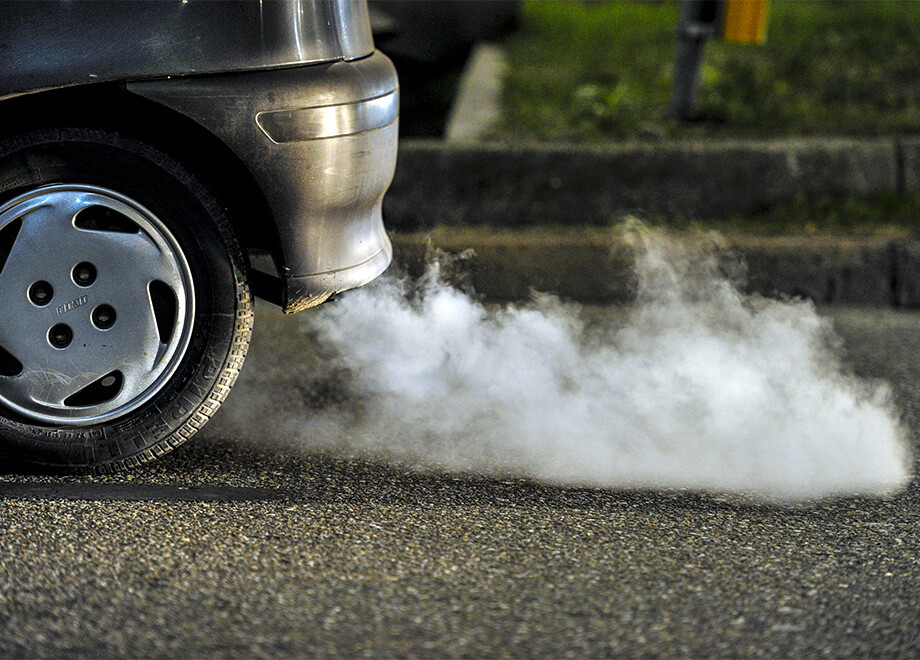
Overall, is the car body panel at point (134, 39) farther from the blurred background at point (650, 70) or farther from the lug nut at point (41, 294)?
the blurred background at point (650, 70)

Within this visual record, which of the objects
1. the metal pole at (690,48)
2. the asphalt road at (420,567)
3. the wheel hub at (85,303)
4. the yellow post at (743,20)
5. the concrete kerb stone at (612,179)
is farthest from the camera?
the metal pole at (690,48)

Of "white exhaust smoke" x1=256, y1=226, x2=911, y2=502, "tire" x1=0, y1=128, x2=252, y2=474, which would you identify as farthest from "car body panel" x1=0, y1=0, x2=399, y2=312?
"white exhaust smoke" x1=256, y1=226, x2=911, y2=502

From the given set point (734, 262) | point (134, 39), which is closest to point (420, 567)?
point (134, 39)

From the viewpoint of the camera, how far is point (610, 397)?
3.56 metres

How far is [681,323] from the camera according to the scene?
14.0ft

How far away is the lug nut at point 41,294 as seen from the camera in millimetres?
2760

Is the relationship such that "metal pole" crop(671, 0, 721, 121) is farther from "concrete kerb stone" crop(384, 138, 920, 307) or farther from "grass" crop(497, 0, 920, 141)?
"concrete kerb stone" crop(384, 138, 920, 307)

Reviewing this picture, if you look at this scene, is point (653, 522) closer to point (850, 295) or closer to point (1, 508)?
point (1, 508)

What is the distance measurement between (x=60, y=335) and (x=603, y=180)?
336 cm

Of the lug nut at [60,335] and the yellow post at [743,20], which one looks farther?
the yellow post at [743,20]

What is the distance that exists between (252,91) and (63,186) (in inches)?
21.7

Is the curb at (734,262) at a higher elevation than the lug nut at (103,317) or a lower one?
lower

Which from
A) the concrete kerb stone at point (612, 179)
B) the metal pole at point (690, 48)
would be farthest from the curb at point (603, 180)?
the metal pole at point (690, 48)

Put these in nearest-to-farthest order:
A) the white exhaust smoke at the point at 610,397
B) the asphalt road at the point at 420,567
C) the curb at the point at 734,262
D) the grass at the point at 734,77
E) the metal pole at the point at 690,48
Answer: the asphalt road at the point at 420,567 < the white exhaust smoke at the point at 610,397 < the curb at the point at 734,262 < the metal pole at the point at 690,48 < the grass at the point at 734,77
